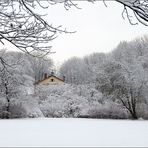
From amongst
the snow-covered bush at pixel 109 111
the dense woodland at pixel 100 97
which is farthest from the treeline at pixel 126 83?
the snow-covered bush at pixel 109 111

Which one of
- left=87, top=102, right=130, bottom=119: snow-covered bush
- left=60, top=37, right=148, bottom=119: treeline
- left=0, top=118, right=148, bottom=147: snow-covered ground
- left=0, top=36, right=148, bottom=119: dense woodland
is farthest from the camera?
left=60, top=37, right=148, bottom=119: treeline

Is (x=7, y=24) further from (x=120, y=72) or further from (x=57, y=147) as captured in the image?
(x=120, y=72)

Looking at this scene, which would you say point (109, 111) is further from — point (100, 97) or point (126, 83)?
point (100, 97)

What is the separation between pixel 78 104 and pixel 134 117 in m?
5.97

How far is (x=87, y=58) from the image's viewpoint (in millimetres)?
74750

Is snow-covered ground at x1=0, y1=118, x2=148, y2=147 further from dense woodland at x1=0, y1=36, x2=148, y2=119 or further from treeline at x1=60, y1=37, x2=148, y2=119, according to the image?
treeline at x1=60, y1=37, x2=148, y2=119

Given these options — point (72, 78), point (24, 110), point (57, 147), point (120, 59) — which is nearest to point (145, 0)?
point (57, 147)

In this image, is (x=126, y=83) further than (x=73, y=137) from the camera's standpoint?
Yes

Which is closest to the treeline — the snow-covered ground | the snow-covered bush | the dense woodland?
the dense woodland

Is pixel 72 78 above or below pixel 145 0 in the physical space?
above

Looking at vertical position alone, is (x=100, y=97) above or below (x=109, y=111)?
above

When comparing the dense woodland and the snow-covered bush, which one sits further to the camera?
the snow-covered bush

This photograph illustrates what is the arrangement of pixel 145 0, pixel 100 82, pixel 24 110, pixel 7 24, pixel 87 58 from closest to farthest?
pixel 145 0
pixel 7 24
pixel 24 110
pixel 100 82
pixel 87 58

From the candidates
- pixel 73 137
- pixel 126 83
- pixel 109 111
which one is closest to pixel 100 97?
pixel 109 111
